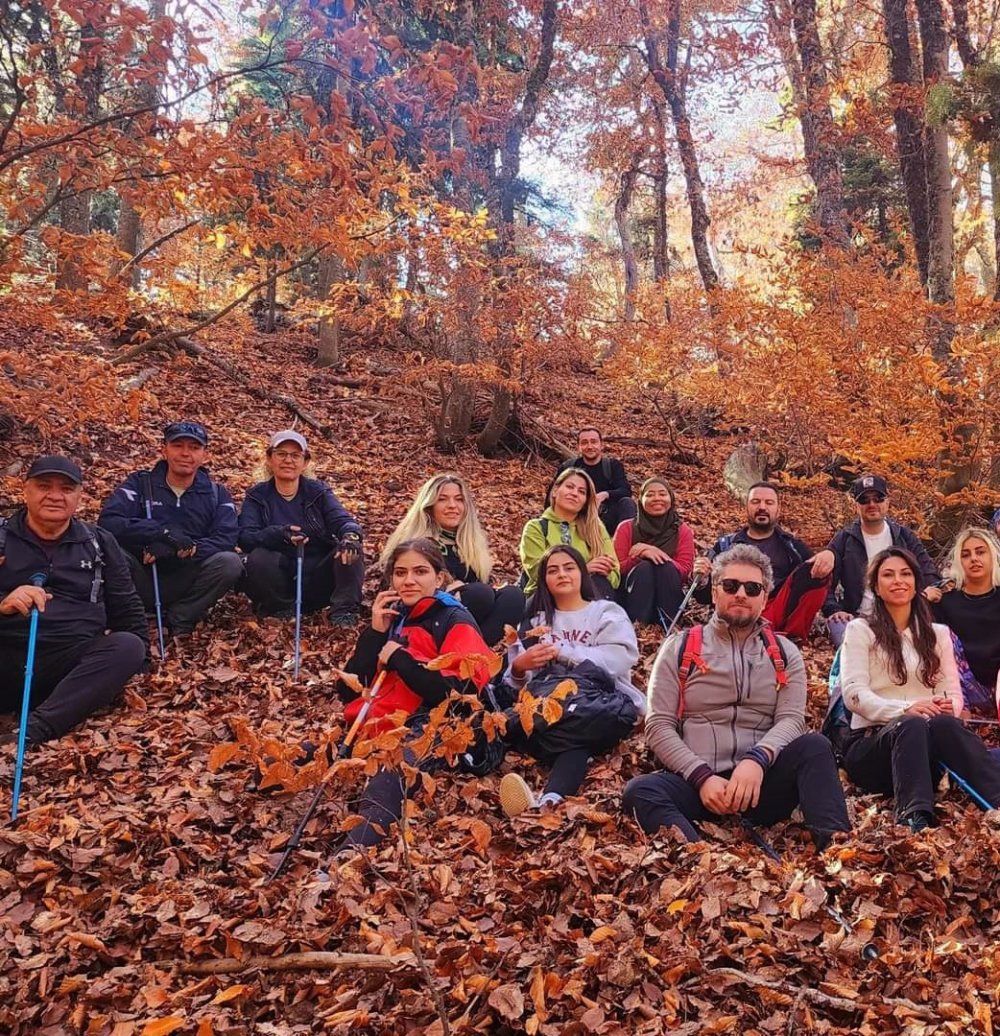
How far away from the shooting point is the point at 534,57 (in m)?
13.1

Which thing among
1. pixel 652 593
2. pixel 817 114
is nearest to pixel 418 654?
pixel 652 593

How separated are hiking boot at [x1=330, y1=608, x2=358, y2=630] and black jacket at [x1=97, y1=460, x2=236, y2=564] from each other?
98cm

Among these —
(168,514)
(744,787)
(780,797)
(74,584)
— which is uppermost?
(168,514)

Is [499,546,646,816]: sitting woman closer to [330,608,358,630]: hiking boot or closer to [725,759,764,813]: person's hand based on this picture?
[725,759,764,813]: person's hand

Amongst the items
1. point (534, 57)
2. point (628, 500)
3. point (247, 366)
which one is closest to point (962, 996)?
point (628, 500)

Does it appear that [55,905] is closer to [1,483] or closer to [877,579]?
[877,579]

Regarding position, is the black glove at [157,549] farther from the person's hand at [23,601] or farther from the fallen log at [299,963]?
the fallen log at [299,963]

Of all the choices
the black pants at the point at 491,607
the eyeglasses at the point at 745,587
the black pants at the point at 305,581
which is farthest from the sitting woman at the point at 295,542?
the eyeglasses at the point at 745,587

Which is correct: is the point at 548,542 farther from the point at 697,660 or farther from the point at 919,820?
the point at 919,820

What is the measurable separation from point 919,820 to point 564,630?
204 centimetres

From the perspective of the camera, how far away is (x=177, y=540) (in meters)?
5.77

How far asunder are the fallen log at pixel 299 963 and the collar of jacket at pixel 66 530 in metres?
2.86

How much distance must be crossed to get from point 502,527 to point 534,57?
900 cm

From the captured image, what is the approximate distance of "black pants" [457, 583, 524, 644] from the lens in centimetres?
545
